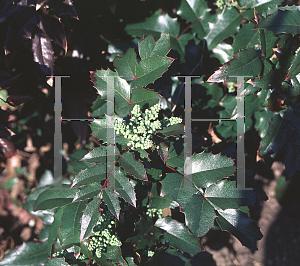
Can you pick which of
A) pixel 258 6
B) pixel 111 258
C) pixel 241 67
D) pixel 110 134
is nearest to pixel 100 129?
pixel 110 134

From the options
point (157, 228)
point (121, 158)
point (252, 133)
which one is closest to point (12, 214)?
point (157, 228)

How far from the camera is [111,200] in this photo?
0.92 meters

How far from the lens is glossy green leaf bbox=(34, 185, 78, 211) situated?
108 cm

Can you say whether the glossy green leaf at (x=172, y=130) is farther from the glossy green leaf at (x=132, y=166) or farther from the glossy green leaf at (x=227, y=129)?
the glossy green leaf at (x=227, y=129)

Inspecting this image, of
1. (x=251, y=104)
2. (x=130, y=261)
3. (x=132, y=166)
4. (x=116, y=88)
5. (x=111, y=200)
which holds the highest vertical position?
(x=116, y=88)

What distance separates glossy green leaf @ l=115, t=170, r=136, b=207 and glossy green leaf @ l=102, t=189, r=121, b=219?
0.03m

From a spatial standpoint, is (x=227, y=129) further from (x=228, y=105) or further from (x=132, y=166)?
(x=132, y=166)

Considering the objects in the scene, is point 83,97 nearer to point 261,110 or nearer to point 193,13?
point 193,13

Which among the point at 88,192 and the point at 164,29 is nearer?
the point at 88,192

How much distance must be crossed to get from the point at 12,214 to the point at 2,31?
168 centimetres

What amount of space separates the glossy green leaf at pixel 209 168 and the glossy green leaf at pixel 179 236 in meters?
0.26

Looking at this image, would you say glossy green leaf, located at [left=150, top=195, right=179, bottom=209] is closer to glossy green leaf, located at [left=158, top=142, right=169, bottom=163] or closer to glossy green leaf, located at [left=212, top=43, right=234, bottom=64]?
glossy green leaf, located at [left=158, top=142, right=169, bottom=163]

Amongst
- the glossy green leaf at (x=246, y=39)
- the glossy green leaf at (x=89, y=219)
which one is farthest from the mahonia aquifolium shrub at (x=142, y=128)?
the glossy green leaf at (x=246, y=39)

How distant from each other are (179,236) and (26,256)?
32.1 inches
